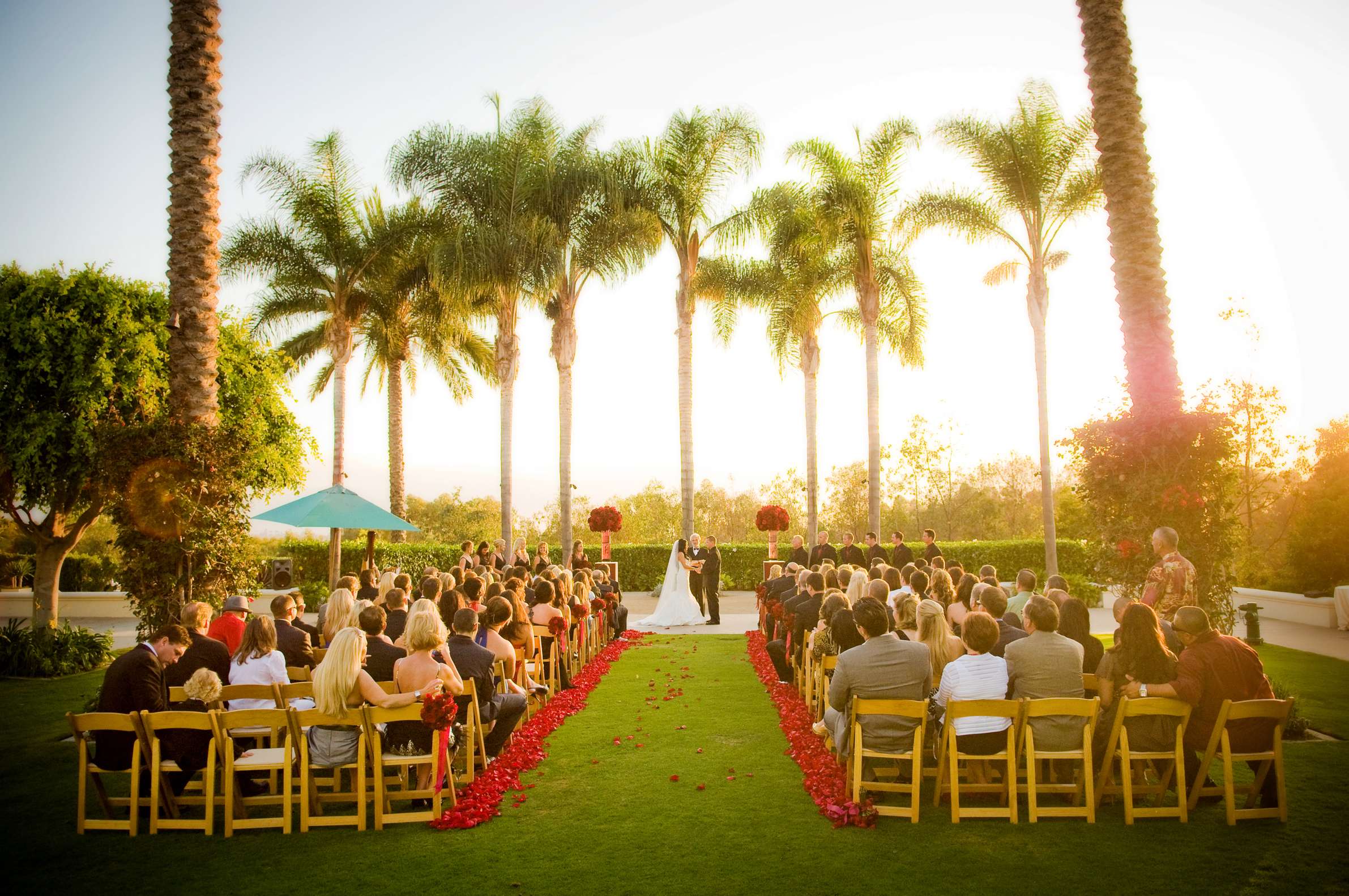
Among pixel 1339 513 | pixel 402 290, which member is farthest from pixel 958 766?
pixel 402 290

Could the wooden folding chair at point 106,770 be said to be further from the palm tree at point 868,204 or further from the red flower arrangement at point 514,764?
the palm tree at point 868,204

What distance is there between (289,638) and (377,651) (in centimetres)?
164

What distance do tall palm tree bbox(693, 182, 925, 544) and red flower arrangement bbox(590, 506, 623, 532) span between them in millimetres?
5425

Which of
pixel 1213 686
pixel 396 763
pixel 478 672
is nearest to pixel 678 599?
pixel 478 672

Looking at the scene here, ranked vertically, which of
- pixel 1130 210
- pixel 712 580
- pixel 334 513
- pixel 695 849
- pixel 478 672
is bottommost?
pixel 695 849

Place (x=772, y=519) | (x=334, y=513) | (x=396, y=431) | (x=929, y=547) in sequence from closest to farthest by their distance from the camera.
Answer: (x=334, y=513), (x=929, y=547), (x=772, y=519), (x=396, y=431)

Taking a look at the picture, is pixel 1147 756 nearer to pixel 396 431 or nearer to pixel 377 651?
pixel 377 651

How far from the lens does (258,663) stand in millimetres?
6918

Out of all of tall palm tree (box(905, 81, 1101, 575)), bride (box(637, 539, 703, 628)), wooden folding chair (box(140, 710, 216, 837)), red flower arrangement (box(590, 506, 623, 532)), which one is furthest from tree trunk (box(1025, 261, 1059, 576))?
wooden folding chair (box(140, 710, 216, 837))

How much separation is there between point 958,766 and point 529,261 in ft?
57.8

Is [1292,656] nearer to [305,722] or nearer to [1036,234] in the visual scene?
[1036,234]

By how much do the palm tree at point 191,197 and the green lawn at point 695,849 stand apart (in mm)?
4800

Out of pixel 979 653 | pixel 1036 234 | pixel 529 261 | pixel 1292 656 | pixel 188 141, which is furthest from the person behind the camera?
pixel 529 261

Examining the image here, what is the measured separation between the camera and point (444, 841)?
19.1ft
